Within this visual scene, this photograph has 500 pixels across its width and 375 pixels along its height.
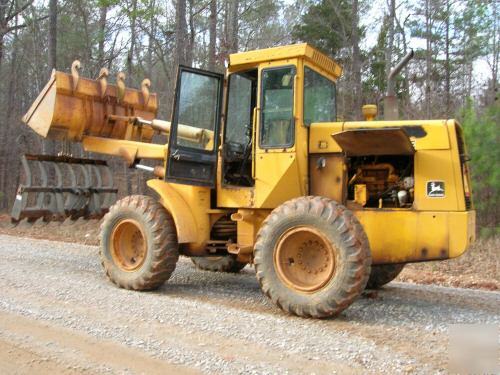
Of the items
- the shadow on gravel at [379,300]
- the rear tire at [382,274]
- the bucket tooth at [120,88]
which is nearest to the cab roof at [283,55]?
the bucket tooth at [120,88]

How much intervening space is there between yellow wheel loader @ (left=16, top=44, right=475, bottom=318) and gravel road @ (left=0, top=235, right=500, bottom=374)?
1.28ft

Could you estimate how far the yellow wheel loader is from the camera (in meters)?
5.63

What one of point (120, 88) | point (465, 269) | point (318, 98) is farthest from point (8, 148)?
point (465, 269)

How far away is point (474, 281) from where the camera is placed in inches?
324

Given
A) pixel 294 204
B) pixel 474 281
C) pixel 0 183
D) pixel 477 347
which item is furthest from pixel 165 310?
pixel 0 183

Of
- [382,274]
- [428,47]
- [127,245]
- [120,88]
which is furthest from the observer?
[428,47]


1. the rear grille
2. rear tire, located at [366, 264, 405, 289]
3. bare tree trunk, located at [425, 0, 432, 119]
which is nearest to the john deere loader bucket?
rear tire, located at [366, 264, 405, 289]

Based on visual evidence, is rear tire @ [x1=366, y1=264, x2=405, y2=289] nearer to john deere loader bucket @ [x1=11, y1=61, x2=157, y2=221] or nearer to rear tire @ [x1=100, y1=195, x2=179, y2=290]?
rear tire @ [x1=100, y1=195, x2=179, y2=290]

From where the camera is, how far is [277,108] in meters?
6.30

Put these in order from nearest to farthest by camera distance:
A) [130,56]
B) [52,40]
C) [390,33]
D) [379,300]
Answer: [379,300]
[52,40]
[390,33]
[130,56]

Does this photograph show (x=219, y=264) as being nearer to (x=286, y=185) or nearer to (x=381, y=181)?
(x=286, y=185)

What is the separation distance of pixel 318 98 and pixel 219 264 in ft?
10.6

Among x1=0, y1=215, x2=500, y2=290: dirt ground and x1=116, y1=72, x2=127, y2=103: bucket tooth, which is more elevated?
x1=116, y1=72, x2=127, y2=103: bucket tooth

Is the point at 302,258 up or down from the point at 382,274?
up
